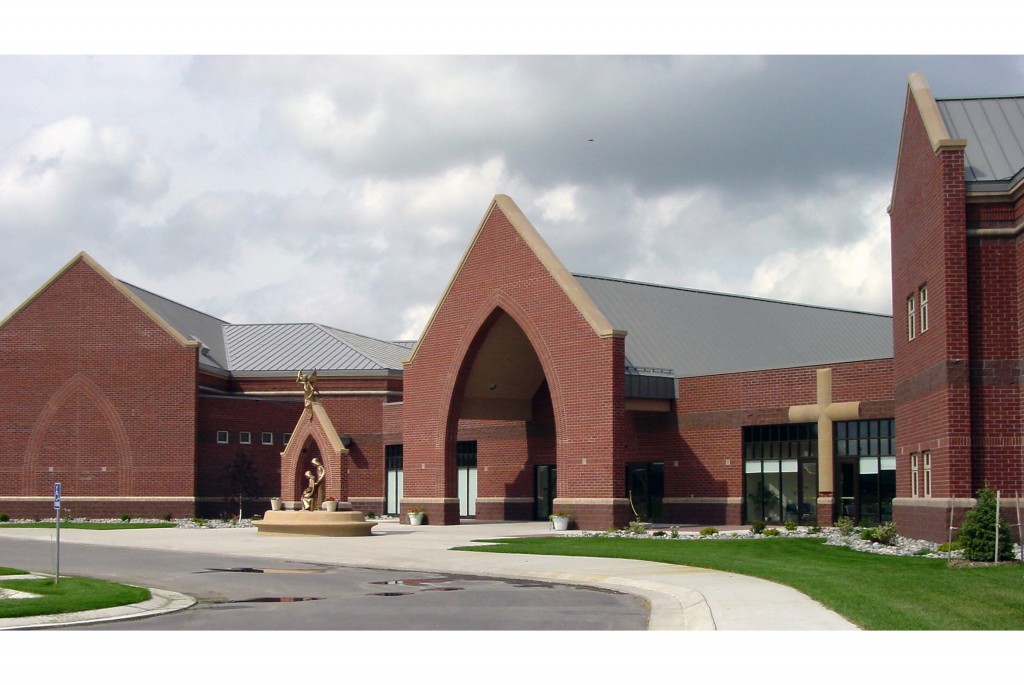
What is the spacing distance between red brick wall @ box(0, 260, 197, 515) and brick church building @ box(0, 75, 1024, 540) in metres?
0.11

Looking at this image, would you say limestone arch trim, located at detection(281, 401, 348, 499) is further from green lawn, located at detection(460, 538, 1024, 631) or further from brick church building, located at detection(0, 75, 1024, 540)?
green lawn, located at detection(460, 538, 1024, 631)

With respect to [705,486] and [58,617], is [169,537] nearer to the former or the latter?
[705,486]

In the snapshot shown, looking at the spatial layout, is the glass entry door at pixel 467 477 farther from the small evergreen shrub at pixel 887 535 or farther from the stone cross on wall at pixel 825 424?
the small evergreen shrub at pixel 887 535

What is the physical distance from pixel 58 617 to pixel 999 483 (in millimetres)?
20476

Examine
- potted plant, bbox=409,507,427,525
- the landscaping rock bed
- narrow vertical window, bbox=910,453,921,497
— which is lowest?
potted plant, bbox=409,507,427,525

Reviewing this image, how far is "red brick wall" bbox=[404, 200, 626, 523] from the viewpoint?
43031mm

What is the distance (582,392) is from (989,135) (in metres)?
17.9

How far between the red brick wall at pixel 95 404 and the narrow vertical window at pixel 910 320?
115 ft

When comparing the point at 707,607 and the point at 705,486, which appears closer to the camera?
the point at 707,607

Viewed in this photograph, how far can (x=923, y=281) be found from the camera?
30.3 meters

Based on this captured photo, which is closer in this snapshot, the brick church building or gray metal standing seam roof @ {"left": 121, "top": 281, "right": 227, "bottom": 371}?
the brick church building

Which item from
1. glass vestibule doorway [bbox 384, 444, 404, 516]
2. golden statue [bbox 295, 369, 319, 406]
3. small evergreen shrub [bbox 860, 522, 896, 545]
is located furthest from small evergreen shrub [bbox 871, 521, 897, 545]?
glass vestibule doorway [bbox 384, 444, 404, 516]

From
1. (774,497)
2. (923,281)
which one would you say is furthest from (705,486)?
(923,281)

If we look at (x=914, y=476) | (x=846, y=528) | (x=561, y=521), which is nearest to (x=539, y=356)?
(x=561, y=521)
